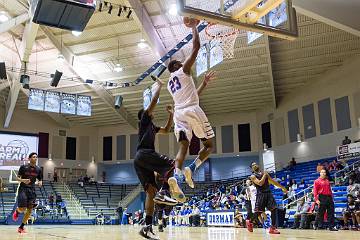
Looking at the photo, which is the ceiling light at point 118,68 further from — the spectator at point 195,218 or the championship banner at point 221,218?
the championship banner at point 221,218

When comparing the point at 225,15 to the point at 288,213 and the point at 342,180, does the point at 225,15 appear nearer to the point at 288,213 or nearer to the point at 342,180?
the point at 288,213

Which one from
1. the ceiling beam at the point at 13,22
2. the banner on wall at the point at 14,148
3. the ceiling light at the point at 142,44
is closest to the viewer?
the ceiling beam at the point at 13,22

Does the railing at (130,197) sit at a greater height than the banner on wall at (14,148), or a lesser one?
lesser

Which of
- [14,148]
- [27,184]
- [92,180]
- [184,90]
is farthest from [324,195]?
[14,148]

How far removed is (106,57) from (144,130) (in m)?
18.1

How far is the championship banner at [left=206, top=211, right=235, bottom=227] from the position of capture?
15125 millimetres

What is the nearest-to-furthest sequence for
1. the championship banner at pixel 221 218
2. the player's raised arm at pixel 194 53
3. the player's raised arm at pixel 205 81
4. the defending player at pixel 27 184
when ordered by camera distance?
the player's raised arm at pixel 194 53, the player's raised arm at pixel 205 81, the defending player at pixel 27 184, the championship banner at pixel 221 218

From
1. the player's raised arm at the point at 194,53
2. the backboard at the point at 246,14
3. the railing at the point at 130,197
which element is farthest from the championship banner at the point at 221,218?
the railing at the point at 130,197

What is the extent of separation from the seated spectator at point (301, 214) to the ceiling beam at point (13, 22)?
559 inches

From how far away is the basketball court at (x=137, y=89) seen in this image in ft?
53.8

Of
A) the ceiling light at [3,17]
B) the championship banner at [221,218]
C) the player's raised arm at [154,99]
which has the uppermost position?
the ceiling light at [3,17]

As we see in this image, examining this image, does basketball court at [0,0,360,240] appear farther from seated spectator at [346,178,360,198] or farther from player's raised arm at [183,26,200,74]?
player's raised arm at [183,26,200,74]

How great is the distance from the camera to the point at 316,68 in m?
24.6

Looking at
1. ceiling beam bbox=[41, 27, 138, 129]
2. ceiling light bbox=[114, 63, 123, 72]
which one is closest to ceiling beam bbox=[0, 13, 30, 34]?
ceiling beam bbox=[41, 27, 138, 129]
